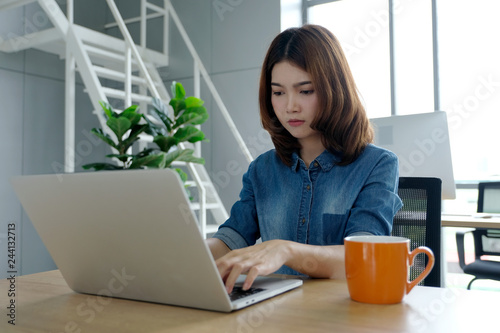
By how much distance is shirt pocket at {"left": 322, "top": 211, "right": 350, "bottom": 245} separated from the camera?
3.70 feet

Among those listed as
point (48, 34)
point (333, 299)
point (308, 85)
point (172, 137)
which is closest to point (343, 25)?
point (172, 137)

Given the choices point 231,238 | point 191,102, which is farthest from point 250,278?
point 191,102

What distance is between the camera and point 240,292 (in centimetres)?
68

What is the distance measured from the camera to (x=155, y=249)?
1.99 ft

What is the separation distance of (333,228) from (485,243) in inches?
70.6

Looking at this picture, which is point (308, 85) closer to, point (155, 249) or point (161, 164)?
point (155, 249)

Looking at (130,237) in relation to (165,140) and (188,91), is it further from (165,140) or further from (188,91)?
(188,91)

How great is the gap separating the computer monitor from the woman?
67 centimetres

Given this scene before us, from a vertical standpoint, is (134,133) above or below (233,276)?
above

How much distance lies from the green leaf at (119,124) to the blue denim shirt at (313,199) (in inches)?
64.4

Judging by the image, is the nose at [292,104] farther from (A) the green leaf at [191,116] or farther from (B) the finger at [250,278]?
(A) the green leaf at [191,116]

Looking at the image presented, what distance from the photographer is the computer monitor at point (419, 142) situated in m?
1.83

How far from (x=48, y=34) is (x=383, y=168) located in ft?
10.4

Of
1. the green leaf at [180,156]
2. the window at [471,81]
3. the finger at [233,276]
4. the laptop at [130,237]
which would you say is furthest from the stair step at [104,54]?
the finger at [233,276]
